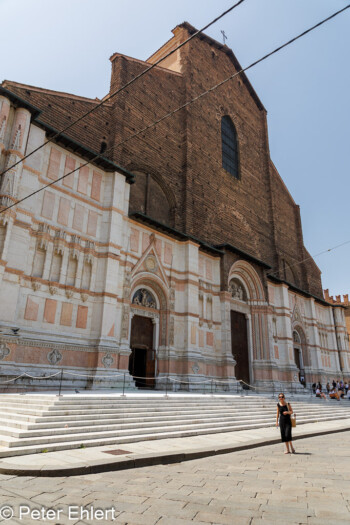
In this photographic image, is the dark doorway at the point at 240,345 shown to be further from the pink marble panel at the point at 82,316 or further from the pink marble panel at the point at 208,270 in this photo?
the pink marble panel at the point at 82,316

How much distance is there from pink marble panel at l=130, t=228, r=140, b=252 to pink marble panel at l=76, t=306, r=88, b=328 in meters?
4.16

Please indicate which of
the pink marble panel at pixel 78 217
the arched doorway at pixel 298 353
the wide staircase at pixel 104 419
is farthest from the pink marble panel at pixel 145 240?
the arched doorway at pixel 298 353

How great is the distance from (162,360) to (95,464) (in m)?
13.0

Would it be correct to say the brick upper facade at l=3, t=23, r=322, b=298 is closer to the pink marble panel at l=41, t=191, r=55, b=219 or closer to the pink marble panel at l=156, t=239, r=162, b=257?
the pink marble panel at l=156, t=239, r=162, b=257

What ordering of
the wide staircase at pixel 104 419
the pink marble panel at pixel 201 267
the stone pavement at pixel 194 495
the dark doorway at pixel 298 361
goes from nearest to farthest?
1. the stone pavement at pixel 194 495
2. the wide staircase at pixel 104 419
3. the pink marble panel at pixel 201 267
4. the dark doorway at pixel 298 361

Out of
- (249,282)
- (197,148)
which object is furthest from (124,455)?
(197,148)

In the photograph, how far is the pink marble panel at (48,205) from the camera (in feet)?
48.0

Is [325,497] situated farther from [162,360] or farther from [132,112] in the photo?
[132,112]

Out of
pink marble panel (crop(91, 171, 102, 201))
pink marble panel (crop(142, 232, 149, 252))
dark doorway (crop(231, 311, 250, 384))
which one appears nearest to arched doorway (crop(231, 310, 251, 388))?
dark doorway (crop(231, 311, 250, 384))

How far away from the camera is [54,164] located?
15.5 m

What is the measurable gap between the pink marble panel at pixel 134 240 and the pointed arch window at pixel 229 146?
483 inches

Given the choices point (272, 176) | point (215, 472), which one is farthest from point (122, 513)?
point (272, 176)

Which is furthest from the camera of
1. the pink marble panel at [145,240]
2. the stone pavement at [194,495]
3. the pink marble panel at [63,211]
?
the pink marble panel at [145,240]

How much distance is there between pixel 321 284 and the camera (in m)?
36.3
